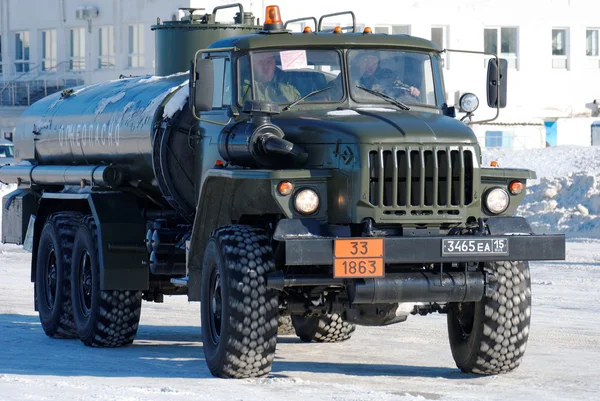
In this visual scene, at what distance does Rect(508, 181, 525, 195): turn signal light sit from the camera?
414 inches

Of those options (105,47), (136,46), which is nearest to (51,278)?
(136,46)

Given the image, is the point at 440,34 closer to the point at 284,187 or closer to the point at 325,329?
the point at 325,329

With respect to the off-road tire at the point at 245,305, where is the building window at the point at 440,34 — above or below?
above

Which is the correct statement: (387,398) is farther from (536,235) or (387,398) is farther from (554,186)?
(554,186)

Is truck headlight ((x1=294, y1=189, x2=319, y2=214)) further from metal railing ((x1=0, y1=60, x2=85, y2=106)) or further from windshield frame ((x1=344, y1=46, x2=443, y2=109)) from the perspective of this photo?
metal railing ((x1=0, y1=60, x2=85, y2=106))

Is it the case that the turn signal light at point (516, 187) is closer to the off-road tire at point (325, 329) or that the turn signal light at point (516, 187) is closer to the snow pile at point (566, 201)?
the off-road tire at point (325, 329)

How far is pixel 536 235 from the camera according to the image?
33.7 ft

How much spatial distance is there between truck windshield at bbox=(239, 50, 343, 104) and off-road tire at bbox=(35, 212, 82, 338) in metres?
3.42

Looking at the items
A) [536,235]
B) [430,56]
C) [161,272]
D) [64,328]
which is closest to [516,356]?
[536,235]

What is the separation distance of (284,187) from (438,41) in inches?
1613

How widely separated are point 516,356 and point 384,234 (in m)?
1.48

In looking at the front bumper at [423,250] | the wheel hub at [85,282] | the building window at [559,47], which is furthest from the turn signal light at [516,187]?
the building window at [559,47]

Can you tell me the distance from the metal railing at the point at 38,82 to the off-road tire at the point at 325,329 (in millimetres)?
37829

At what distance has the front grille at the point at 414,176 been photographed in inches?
392
